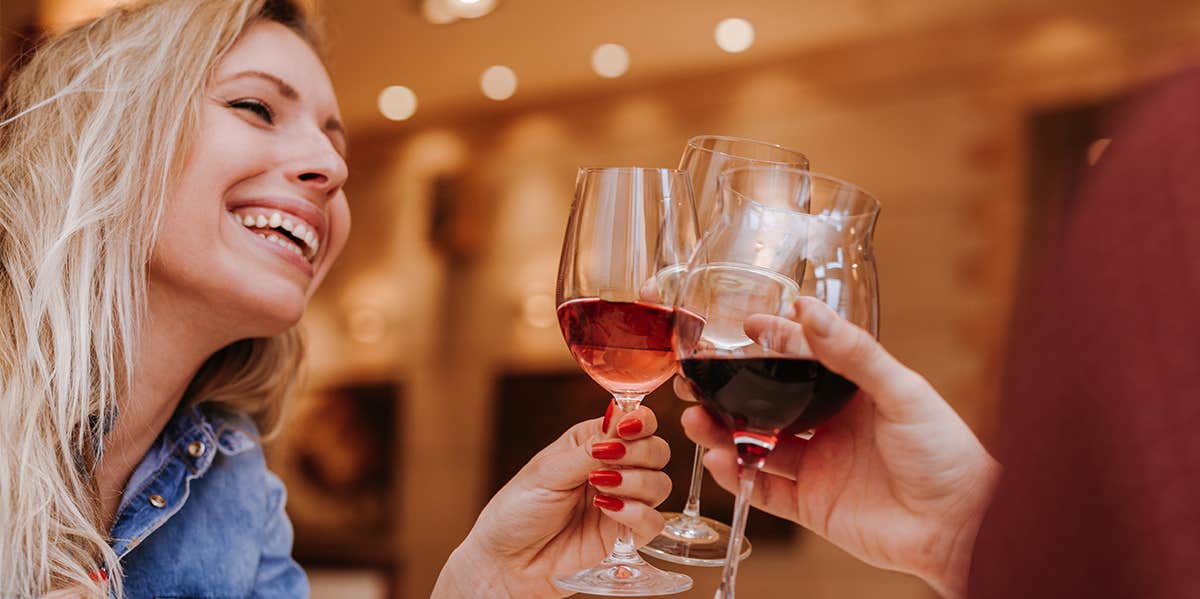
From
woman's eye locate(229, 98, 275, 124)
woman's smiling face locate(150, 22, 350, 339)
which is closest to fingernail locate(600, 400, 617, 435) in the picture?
woman's smiling face locate(150, 22, 350, 339)

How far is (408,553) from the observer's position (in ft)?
21.2

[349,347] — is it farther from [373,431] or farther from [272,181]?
[272,181]

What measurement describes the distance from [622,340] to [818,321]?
244mm

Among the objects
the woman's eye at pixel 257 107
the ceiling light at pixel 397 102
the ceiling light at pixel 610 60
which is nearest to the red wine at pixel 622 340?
the woman's eye at pixel 257 107

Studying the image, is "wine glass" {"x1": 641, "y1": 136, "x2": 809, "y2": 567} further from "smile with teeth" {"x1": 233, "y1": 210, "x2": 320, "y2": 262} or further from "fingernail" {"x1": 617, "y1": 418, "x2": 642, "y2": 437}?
"smile with teeth" {"x1": 233, "y1": 210, "x2": 320, "y2": 262}

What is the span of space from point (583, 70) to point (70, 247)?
4.74 metres

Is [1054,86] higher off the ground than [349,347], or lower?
higher

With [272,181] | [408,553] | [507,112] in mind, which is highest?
[507,112]

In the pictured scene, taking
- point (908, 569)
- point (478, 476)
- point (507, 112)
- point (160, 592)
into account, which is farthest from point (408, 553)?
point (908, 569)

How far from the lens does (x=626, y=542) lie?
1058mm

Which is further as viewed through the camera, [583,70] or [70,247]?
[583,70]

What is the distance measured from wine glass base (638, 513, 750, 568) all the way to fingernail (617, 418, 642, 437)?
0.17 meters

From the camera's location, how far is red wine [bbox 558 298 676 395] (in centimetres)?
95

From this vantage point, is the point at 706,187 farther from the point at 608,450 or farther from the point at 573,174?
the point at 573,174
